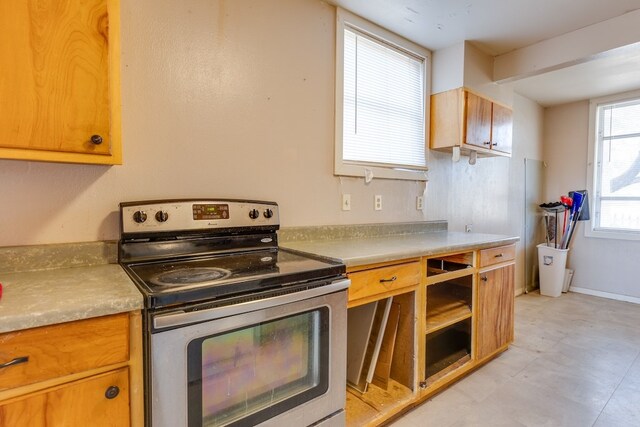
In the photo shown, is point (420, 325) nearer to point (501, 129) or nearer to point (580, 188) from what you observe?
point (501, 129)

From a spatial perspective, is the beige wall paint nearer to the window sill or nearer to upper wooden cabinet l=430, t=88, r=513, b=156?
upper wooden cabinet l=430, t=88, r=513, b=156

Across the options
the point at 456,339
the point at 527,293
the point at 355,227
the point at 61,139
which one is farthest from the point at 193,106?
the point at 527,293

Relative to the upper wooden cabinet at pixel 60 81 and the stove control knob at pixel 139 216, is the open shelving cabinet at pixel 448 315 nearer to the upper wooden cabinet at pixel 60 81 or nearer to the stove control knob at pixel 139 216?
the stove control knob at pixel 139 216

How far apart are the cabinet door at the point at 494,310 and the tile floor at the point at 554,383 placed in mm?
156

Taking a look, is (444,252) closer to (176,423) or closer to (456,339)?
(456,339)

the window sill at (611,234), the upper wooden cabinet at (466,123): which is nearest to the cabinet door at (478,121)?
the upper wooden cabinet at (466,123)

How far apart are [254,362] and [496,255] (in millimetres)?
1944

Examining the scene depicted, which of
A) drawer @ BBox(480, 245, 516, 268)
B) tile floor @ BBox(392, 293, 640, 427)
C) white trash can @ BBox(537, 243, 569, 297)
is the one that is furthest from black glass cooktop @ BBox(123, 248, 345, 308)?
white trash can @ BBox(537, 243, 569, 297)

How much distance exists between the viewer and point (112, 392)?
93 centimetres

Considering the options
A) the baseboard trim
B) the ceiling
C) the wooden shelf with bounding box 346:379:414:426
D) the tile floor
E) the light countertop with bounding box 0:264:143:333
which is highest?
the ceiling

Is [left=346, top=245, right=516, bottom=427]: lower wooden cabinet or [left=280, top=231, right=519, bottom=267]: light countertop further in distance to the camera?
[left=346, top=245, right=516, bottom=427]: lower wooden cabinet

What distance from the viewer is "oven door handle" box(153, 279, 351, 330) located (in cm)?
95

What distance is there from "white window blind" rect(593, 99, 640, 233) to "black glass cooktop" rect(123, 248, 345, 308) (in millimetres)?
4335

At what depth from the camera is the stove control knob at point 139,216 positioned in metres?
1.38
